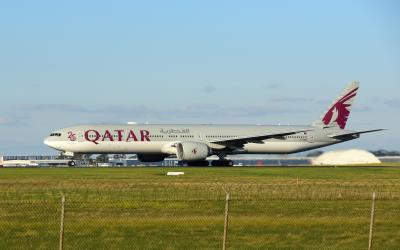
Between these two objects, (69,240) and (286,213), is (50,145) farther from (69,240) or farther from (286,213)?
(69,240)

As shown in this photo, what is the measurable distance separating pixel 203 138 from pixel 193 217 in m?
56.0

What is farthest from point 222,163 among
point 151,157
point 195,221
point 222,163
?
point 195,221

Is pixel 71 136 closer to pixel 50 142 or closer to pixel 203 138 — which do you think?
pixel 50 142

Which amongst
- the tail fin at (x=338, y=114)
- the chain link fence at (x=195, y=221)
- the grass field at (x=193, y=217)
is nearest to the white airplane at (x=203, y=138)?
the tail fin at (x=338, y=114)

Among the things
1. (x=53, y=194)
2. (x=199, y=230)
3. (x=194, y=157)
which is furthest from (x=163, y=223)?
(x=194, y=157)

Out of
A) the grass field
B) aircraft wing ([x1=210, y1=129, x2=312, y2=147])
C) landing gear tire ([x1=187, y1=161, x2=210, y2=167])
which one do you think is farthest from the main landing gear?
the grass field

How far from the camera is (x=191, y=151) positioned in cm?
7869

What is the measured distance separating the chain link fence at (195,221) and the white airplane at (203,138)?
40802 mm

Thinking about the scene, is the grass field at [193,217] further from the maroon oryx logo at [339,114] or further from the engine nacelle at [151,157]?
the maroon oryx logo at [339,114]

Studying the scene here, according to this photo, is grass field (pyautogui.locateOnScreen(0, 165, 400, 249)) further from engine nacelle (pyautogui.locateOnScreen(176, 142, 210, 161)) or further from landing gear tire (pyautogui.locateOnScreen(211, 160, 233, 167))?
landing gear tire (pyautogui.locateOnScreen(211, 160, 233, 167))

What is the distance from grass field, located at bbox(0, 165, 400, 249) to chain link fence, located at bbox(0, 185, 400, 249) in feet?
0.09

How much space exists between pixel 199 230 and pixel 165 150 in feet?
188

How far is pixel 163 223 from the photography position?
1014 inches

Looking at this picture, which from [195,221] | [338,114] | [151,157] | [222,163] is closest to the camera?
[195,221]
